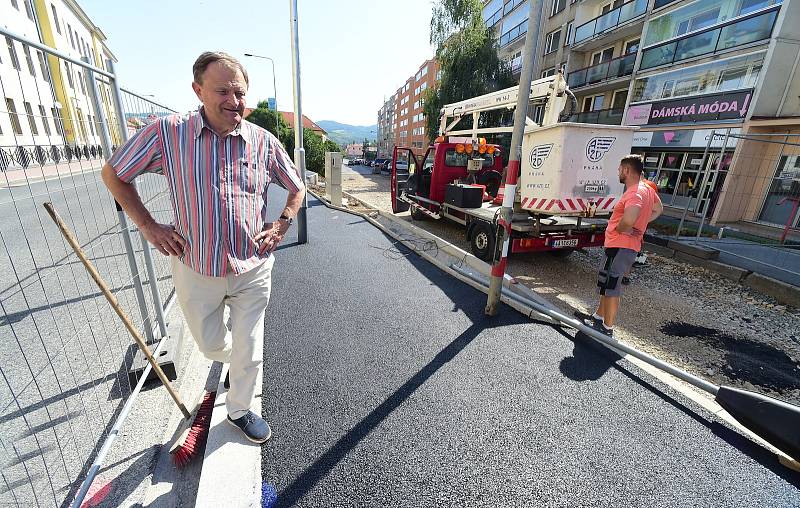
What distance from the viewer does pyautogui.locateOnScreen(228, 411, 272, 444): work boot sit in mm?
1971

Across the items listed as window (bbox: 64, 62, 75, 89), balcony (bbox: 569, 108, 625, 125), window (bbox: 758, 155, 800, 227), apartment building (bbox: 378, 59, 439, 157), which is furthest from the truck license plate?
apartment building (bbox: 378, 59, 439, 157)

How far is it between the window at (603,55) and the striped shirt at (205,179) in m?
22.6

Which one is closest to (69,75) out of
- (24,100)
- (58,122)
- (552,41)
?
(58,122)

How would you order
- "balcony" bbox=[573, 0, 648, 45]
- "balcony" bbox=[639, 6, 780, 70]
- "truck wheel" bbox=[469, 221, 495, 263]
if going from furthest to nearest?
1. "balcony" bbox=[573, 0, 648, 45]
2. "balcony" bbox=[639, 6, 780, 70]
3. "truck wheel" bbox=[469, 221, 495, 263]

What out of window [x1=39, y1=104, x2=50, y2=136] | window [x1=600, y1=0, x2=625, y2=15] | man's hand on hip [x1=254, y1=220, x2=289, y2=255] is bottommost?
man's hand on hip [x1=254, y1=220, x2=289, y2=255]

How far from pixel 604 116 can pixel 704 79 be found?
16.9 feet

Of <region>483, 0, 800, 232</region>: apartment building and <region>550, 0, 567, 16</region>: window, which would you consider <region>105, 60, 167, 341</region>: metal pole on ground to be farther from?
<region>550, 0, 567, 16</region>: window

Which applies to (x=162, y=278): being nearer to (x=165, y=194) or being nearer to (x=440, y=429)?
(x=165, y=194)

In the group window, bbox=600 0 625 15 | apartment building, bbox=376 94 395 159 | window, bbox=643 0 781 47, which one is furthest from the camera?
apartment building, bbox=376 94 395 159

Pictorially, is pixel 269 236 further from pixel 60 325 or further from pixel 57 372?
pixel 60 325

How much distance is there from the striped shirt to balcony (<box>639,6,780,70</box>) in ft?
54.8

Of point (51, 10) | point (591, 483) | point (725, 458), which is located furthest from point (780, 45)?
point (51, 10)

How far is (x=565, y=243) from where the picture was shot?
211 inches

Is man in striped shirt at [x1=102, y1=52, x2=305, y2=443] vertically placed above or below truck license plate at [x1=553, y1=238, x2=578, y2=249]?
above
